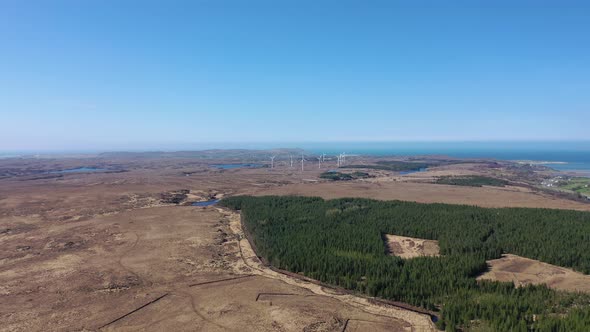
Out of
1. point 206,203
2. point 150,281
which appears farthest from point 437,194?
point 150,281

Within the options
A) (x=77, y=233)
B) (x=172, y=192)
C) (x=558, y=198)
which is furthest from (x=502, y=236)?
(x=172, y=192)

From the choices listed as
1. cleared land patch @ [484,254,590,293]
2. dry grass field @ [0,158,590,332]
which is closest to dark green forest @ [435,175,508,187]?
dry grass field @ [0,158,590,332]

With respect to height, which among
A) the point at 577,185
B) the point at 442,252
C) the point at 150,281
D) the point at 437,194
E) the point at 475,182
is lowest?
the point at 150,281

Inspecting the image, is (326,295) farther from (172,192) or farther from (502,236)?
(172,192)

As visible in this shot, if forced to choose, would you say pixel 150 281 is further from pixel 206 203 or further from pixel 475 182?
pixel 475 182

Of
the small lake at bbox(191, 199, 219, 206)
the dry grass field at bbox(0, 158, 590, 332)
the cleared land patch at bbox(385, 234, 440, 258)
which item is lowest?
the small lake at bbox(191, 199, 219, 206)

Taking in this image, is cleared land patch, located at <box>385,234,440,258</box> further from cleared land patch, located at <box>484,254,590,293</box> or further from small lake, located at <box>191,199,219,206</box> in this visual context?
small lake, located at <box>191,199,219,206</box>
